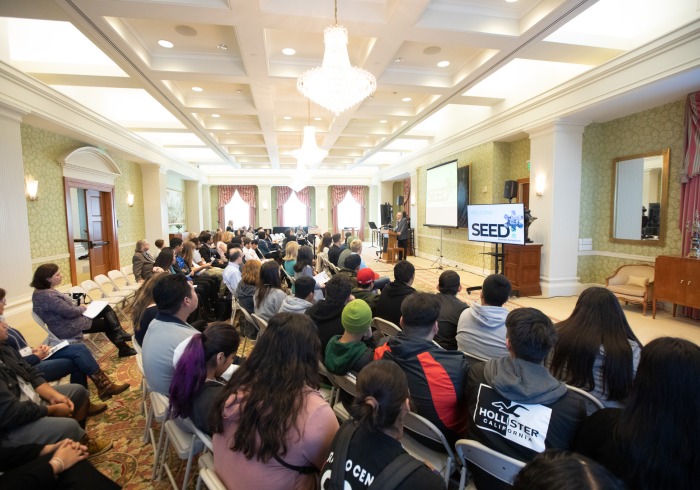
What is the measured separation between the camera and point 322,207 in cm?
1762

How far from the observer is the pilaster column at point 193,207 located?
15211mm

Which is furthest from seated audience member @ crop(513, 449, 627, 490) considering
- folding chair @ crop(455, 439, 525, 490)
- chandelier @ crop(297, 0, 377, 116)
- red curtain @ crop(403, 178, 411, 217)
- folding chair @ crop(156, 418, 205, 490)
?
red curtain @ crop(403, 178, 411, 217)

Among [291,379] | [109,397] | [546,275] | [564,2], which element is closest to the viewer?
[291,379]

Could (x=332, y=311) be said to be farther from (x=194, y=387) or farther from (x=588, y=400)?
(x=588, y=400)

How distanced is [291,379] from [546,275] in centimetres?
632

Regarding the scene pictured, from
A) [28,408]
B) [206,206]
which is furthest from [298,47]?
[206,206]

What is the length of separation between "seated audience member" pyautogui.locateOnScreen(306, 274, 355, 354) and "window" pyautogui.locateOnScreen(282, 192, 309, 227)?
1560 cm

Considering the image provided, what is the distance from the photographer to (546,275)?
248 inches

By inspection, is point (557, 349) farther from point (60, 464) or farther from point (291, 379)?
point (60, 464)

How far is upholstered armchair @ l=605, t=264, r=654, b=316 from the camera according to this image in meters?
5.10

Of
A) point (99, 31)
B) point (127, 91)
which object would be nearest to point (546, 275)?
point (99, 31)

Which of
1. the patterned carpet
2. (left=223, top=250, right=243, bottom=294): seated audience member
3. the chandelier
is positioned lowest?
the patterned carpet

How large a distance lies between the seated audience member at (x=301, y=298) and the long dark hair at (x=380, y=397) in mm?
1856

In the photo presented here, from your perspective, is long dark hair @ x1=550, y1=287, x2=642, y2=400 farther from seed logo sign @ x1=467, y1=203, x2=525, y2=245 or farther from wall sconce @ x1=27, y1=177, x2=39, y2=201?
wall sconce @ x1=27, y1=177, x2=39, y2=201
